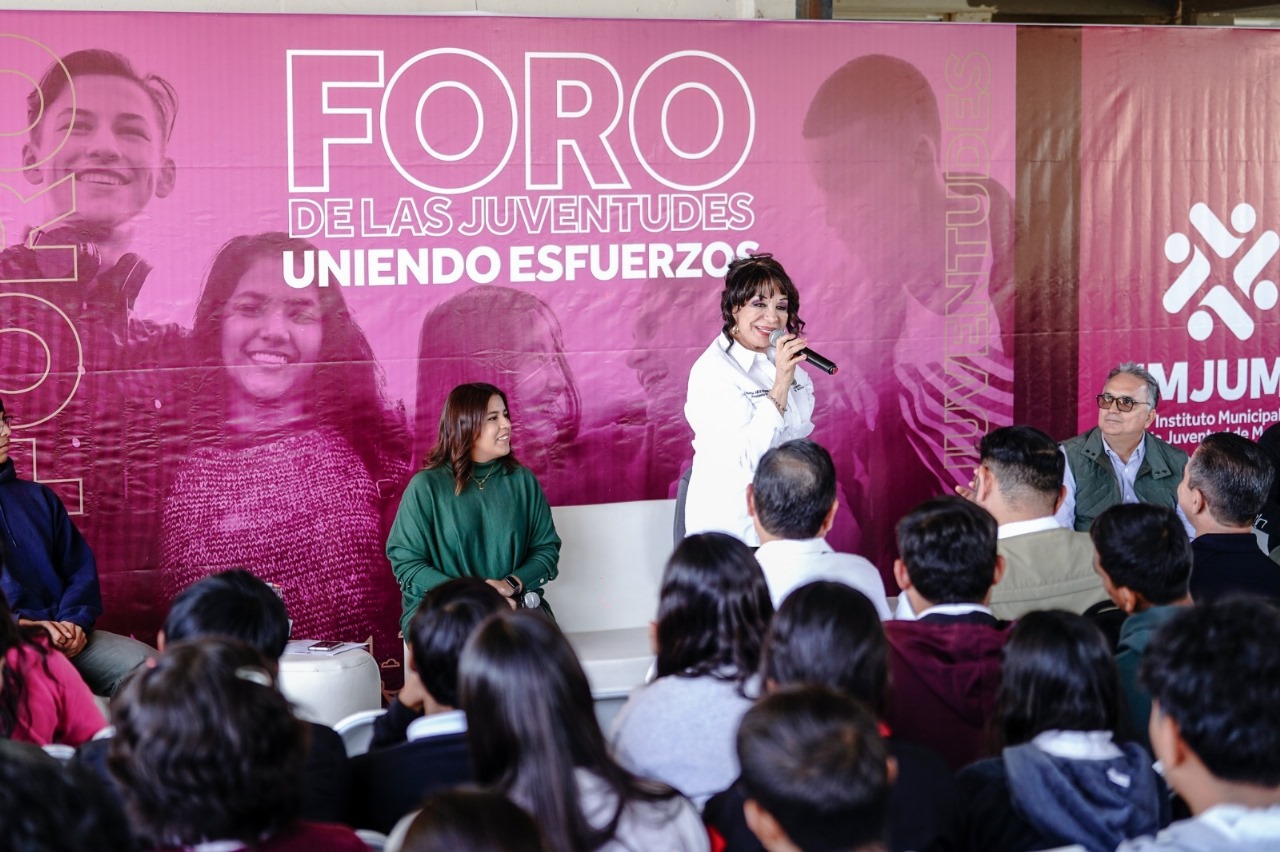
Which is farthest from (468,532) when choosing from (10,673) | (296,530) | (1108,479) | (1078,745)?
(1078,745)

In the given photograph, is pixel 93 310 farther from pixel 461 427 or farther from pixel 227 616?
pixel 227 616

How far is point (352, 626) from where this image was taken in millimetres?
4469

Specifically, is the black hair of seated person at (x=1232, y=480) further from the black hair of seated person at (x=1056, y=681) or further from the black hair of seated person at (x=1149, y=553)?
the black hair of seated person at (x=1056, y=681)

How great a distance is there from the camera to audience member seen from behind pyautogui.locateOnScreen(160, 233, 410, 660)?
4.25 meters

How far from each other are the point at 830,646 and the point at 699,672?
0.95ft

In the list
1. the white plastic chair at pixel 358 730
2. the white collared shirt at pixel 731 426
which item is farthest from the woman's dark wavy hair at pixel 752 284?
the white plastic chair at pixel 358 730

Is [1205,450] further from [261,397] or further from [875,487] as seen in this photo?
[261,397]

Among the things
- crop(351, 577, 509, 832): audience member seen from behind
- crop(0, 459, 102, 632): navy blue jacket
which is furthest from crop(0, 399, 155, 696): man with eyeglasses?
crop(351, 577, 509, 832): audience member seen from behind

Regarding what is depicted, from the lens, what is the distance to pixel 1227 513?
321cm

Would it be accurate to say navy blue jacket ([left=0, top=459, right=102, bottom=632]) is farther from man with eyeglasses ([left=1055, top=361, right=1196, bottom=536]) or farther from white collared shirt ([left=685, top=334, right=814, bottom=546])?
man with eyeglasses ([left=1055, top=361, right=1196, bottom=536])

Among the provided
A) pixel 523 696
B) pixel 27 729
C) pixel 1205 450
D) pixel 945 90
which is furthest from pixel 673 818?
pixel 945 90

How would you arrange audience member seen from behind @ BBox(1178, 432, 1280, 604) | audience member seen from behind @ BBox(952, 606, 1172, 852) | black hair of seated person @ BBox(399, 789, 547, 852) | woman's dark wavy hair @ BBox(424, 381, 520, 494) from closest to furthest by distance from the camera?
black hair of seated person @ BBox(399, 789, 547, 852)
audience member seen from behind @ BBox(952, 606, 1172, 852)
audience member seen from behind @ BBox(1178, 432, 1280, 604)
woman's dark wavy hair @ BBox(424, 381, 520, 494)

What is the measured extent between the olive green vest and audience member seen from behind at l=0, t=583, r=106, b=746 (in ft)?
10.0

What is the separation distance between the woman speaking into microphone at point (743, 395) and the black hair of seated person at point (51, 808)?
2847 mm
